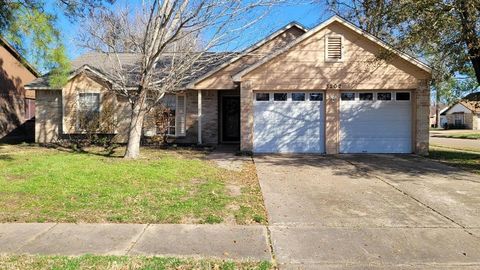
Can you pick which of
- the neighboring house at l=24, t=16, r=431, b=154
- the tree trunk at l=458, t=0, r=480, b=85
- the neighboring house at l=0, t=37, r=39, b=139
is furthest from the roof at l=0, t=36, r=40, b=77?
the tree trunk at l=458, t=0, r=480, b=85

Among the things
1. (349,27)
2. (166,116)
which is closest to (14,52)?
(166,116)

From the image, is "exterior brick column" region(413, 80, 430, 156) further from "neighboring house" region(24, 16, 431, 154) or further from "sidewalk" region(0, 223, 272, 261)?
"sidewalk" region(0, 223, 272, 261)

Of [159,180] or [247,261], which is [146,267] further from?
[159,180]

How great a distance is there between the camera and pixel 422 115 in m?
15.4

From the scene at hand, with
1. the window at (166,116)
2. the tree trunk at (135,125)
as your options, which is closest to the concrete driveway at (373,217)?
the tree trunk at (135,125)

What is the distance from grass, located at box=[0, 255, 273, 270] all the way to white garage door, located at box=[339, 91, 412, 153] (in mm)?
11800

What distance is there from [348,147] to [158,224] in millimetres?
10924

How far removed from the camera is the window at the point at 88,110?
18.5 meters

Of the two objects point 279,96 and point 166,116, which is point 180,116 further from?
point 279,96

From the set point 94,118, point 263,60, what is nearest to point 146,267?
point 263,60

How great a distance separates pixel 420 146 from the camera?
15.4 m

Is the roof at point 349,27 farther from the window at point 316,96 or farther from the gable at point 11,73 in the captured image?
the gable at point 11,73

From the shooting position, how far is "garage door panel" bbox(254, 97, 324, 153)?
15.7 metres

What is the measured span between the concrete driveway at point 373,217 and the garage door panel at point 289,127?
3.76 m
